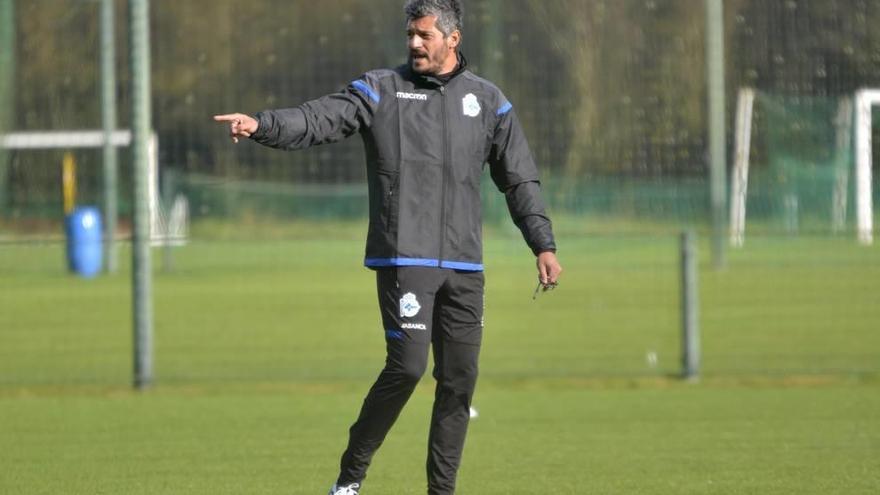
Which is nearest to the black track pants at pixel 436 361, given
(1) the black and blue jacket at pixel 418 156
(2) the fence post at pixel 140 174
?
(1) the black and blue jacket at pixel 418 156

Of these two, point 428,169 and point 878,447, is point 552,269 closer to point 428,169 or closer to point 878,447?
point 428,169

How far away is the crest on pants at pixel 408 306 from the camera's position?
6.69 metres

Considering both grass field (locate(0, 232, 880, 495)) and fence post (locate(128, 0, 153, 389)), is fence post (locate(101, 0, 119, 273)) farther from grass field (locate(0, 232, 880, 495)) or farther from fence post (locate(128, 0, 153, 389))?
grass field (locate(0, 232, 880, 495))

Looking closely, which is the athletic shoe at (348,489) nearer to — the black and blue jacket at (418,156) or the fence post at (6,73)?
the black and blue jacket at (418,156)

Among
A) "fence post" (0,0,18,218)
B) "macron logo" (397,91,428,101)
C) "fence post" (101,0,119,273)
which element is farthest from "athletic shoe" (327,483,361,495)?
"fence post" (0,0,18,218)

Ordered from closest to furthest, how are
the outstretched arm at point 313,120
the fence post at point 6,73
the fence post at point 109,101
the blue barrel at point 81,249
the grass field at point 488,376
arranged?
the outstretched arm at point 313,120 < the grass field at point 488,376 < the fence post at point 109,101 < the fence post at point 6,73 < the blue barrel at point 81,249

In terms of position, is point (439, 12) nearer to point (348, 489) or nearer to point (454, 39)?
point (454, 39)

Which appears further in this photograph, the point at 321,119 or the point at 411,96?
the point at 411,96

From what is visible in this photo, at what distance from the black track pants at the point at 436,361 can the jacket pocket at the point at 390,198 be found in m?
0.18

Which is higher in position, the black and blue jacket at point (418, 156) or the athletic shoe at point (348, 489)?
the black and blue jacket at point (418, 156)

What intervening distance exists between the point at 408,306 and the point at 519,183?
0.72m

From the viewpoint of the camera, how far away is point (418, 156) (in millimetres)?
6707

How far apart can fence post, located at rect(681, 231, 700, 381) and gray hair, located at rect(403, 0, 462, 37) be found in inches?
231

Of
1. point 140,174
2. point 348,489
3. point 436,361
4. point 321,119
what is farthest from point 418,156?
point 140,174
